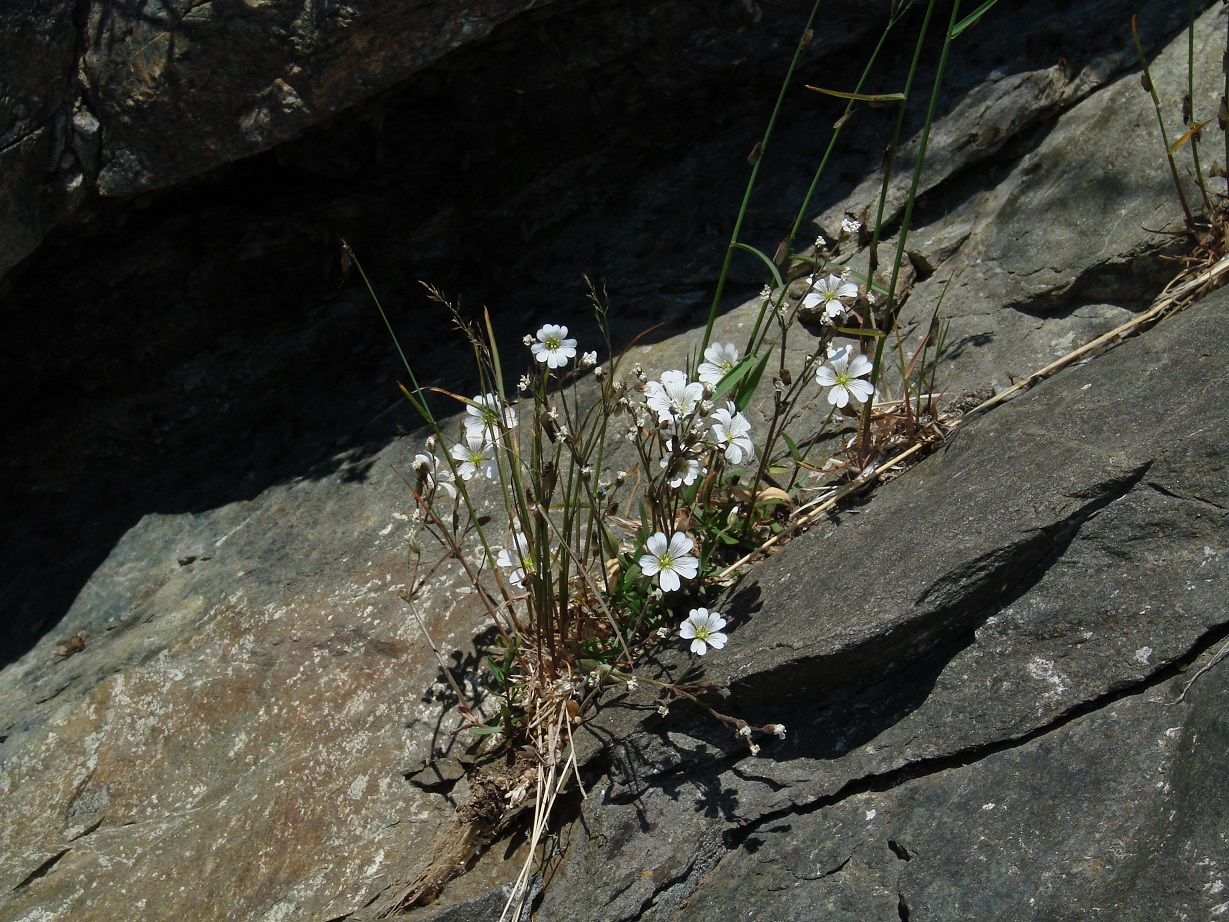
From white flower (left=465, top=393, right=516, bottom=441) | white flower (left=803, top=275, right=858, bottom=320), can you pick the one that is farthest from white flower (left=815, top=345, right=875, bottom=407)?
white flower (left=465, top=393, right=516, bottom=441)

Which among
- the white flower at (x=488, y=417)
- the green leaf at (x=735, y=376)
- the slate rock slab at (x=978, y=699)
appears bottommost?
the slate rock slab at (x=978, y=699)

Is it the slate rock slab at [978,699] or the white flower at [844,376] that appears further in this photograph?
the white flower at [844,376]

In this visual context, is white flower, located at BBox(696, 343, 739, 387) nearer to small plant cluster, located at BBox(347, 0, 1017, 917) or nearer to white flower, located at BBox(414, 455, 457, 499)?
small plant cluster, located at BBox(347, 0, 1017, 917)

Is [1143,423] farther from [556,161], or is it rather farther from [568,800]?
[556,161]

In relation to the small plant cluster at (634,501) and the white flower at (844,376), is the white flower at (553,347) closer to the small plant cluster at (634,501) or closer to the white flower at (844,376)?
the small plant cluster at (634,501)

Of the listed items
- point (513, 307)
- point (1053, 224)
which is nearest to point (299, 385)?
point (513, 307)

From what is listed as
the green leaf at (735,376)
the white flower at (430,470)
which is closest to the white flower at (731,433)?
the green leaf at (735,376)
